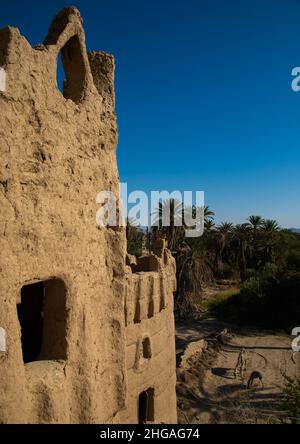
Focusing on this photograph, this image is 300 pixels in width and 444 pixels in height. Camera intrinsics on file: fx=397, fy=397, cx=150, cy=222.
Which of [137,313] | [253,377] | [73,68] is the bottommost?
[253,377]

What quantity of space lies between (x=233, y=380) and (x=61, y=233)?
17.5 m

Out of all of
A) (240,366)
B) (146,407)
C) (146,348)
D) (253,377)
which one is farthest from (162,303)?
(240,366)

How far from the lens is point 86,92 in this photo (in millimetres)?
5258

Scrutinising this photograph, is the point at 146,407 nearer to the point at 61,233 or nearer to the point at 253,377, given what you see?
the point at 61,233

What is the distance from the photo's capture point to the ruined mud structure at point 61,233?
12.3ft

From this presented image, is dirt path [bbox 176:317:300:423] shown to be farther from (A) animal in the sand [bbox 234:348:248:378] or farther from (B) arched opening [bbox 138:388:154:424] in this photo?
(B) arched opening [bbox 138:388:154:424]

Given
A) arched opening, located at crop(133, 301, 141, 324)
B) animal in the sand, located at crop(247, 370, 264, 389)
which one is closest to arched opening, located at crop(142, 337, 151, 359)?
arched opening, located at crop(133, 301, 141, 324)

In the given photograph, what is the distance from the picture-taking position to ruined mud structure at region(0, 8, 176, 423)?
3.74 metres

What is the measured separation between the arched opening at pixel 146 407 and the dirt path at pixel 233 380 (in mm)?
6059

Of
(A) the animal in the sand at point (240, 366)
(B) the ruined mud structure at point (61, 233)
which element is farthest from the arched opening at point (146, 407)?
(A) the animal in the sand at point (240, 366)

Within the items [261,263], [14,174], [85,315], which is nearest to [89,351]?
[85,315]

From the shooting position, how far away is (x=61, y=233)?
14.4 ft

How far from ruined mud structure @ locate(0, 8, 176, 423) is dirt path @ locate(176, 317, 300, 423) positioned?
413 inches
